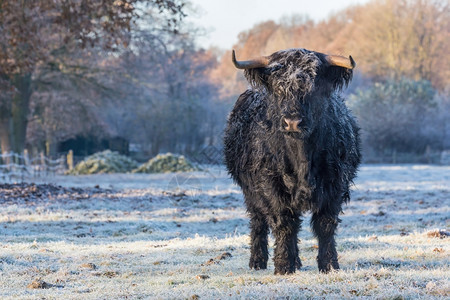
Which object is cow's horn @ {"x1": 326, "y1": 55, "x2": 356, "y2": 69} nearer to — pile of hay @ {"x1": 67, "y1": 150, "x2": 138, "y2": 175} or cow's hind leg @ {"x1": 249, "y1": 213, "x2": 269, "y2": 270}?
cow's hind leg @ {"x1": 249, "y1": 213, "x2": 269, "y2": 270}

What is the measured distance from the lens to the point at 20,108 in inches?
1116

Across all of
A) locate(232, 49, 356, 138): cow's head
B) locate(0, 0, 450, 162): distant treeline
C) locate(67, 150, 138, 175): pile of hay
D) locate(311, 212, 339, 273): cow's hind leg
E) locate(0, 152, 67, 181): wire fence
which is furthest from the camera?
locate(67, 150, 138, 175): pile of hay

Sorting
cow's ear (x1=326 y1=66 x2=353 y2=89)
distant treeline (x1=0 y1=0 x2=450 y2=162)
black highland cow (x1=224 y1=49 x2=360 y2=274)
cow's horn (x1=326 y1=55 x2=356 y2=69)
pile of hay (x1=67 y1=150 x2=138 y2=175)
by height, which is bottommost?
pile of hay (x1=67 y1=150 x2=138 y2=175)

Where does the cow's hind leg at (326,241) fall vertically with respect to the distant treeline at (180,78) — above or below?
below

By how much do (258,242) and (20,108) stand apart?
77.8 feet

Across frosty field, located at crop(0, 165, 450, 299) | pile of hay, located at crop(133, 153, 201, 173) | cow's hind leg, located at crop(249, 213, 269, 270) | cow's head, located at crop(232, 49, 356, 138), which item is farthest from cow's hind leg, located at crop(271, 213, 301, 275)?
pile of hay, located at crop(133, 153, 201, 173)

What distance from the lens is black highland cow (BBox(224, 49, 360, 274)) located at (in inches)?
240

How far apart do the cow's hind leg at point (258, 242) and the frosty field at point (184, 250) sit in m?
0.17

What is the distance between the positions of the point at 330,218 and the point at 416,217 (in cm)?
692

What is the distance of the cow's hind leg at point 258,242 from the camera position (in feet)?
23.8

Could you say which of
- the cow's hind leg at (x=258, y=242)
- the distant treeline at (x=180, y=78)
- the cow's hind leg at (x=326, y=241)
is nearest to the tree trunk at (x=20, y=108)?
the distant treeline at (x=180, y=78)

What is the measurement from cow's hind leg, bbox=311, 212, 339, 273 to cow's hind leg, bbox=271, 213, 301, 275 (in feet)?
0.93

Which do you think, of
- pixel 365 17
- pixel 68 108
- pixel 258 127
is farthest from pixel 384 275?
pixel 365 17

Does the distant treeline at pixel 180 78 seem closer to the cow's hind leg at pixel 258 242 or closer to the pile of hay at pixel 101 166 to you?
the pile of hay at pixel 101 166
